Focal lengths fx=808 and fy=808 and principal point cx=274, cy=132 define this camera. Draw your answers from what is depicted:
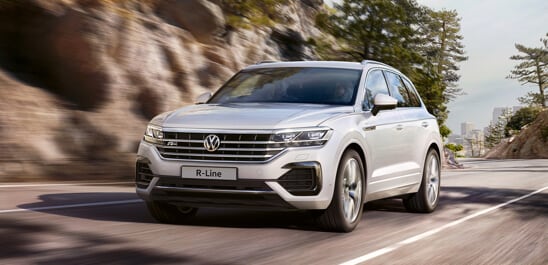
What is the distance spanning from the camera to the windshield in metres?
8.16

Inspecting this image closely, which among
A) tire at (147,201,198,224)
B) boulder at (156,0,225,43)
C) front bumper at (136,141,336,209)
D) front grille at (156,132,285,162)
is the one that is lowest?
tire at (147,201,198,224)

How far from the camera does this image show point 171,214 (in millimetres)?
7730

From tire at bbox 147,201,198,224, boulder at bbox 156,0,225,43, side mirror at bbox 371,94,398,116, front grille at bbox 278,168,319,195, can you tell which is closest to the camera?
front grille at bbox 278,168,319,195

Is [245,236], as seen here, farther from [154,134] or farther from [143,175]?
[154,134]

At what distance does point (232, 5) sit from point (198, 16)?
3.33m

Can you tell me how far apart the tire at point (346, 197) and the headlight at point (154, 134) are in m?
1.61

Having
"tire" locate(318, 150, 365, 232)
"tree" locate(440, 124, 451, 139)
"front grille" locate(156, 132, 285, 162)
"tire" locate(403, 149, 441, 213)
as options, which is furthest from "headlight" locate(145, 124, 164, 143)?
"tree" locate(440, 124, 451, 139)

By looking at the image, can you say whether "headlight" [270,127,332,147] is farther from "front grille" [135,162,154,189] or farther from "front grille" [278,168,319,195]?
"front grille" [135,162,154,189]

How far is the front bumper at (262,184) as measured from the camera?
6.84 meters

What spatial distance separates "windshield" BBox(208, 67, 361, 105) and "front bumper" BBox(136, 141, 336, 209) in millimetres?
1215

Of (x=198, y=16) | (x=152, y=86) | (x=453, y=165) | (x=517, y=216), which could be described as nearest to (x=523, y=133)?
(x=453, y=165)

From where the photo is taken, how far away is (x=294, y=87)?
8352 millimetres

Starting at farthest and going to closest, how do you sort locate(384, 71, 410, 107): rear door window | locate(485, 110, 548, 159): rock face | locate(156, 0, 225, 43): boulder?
locate(485, 110, 548, 159): rock face < locate(156, 0, 225, 43): boulder < locate(384, 71, 410, 107): rear door window

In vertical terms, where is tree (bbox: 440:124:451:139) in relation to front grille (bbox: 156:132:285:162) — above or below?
below
